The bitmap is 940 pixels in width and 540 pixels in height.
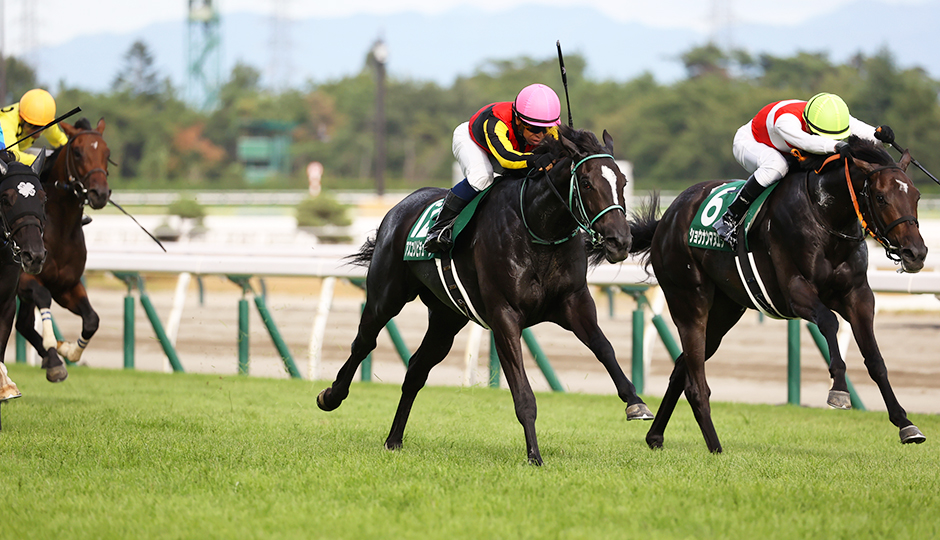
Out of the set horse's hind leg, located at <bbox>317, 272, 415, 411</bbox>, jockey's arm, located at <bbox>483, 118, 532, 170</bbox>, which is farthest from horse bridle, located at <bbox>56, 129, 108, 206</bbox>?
jockey's arm, located at <bbox>483, 118, 532, 170</bbox>

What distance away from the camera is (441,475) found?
14.6 feet

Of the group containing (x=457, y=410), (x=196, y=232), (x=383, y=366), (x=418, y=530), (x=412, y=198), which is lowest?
(x=196, y=232)

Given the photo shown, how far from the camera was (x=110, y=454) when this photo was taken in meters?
4.93

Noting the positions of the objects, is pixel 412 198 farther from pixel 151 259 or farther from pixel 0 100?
pixel 0 100

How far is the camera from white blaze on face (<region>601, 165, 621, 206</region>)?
446 centimetres

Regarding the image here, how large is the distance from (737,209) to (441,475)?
7.37ft

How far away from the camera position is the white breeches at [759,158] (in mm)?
5555

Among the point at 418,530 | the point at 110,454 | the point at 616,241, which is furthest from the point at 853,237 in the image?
the point at 110,454

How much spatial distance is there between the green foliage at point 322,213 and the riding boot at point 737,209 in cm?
2013

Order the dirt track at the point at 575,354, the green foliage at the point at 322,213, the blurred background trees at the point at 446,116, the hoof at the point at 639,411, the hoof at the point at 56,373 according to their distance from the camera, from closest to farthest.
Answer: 1. the hoof at the point at 639,411
2. the hoof at the point at 56,373
3. the dirt track at the point at 575,354
4. the green foliage at the point at 322,213
5. the blurred background trees at the point at 446,116

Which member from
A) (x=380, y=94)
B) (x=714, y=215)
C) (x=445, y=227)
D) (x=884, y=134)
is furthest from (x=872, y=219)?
(x=380, y=94)

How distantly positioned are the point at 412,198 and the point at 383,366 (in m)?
4.77

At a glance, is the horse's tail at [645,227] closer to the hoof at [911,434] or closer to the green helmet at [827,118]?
the green helmet at [827,118]

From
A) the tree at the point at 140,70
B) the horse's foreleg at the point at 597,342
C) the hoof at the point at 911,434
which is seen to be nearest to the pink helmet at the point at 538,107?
the horse's foreleg at the point at 597,342
